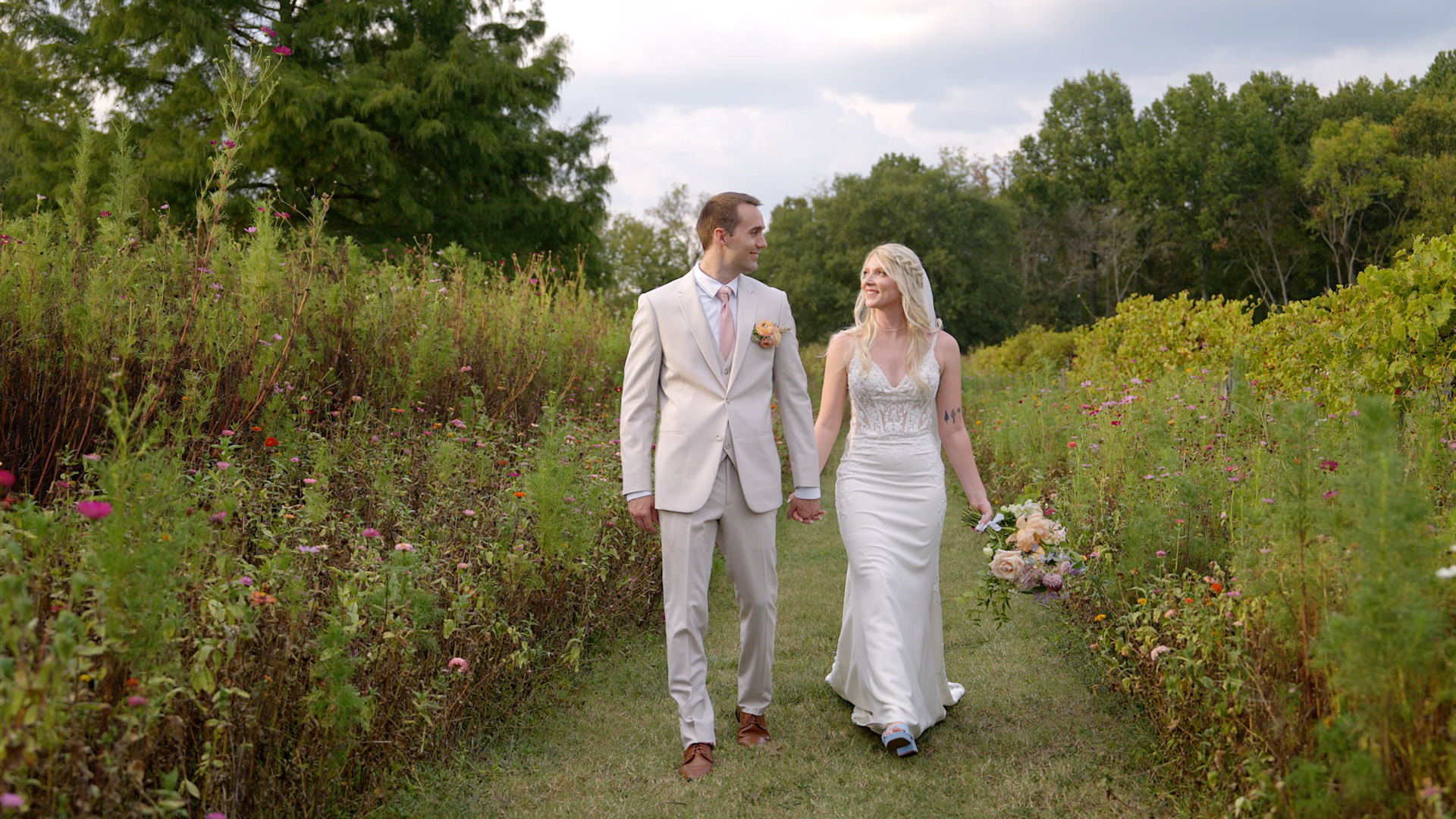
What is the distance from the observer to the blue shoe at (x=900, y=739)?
13.9ft

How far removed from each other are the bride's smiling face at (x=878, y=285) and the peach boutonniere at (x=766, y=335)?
729 millimetres

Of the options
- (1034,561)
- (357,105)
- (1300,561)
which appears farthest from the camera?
(357,105)

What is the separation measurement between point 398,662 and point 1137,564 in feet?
10.4

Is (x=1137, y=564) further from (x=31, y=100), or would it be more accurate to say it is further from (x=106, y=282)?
(x=31, y=100)

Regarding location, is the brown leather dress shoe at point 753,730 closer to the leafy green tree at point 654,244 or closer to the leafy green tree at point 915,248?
the leafy green tree at point 915,248

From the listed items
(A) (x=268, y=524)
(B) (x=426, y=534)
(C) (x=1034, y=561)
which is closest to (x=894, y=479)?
(C) (x=1034, y=561)

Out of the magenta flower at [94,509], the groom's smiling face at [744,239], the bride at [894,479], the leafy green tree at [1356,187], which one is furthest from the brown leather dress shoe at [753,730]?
the leafy green tree at [1356,187]

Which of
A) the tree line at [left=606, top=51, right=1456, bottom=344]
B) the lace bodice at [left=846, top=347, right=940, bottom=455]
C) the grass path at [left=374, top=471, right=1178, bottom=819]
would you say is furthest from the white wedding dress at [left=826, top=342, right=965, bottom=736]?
the tree line at [left=606, top=51, right=1456, bottom=344]

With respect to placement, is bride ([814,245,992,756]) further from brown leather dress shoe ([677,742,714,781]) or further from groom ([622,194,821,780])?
brown leather dress shoe ([677,742,714,781])

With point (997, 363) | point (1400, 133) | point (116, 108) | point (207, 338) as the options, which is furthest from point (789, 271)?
point (207, 338)

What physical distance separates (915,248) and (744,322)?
34115mm

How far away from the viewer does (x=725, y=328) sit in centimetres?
424

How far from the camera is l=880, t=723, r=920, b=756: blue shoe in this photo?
4230 mm

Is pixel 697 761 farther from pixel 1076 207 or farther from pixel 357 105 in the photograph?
pixel 1076 207
